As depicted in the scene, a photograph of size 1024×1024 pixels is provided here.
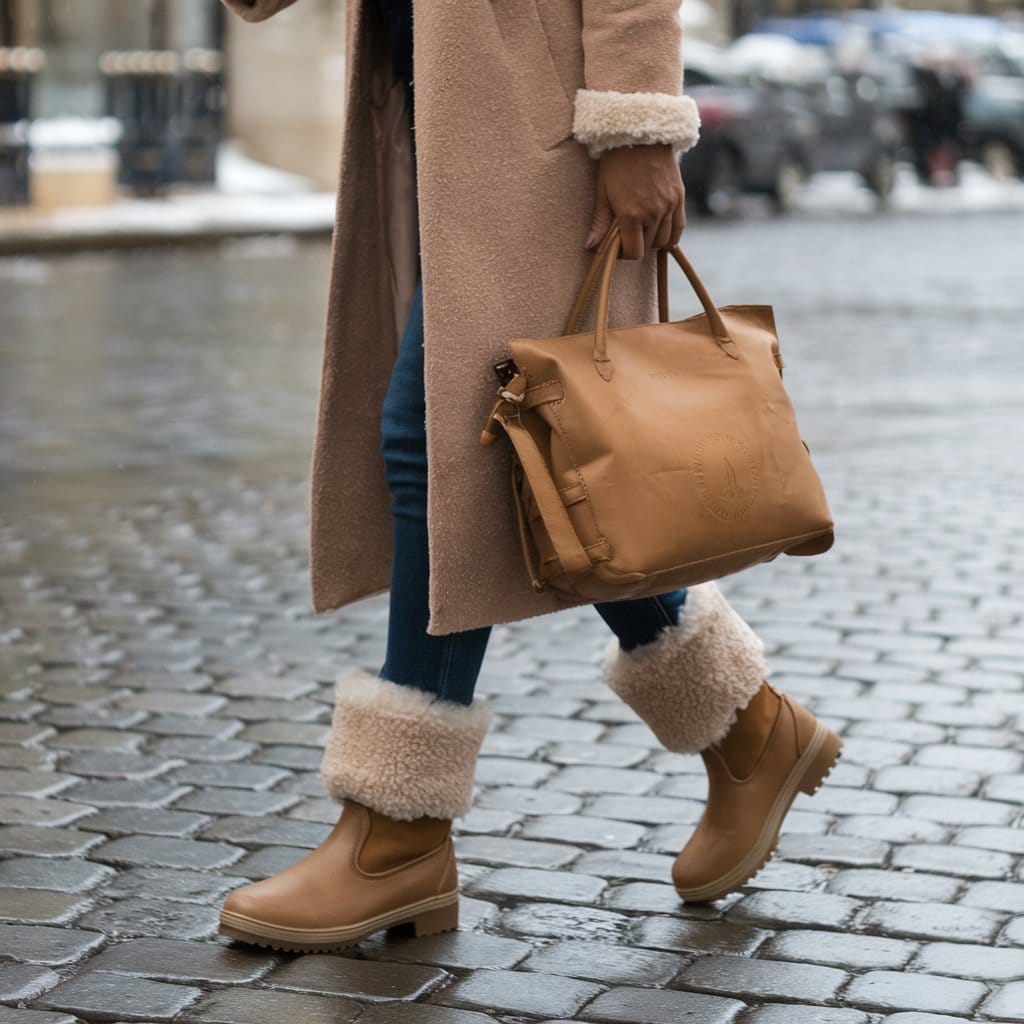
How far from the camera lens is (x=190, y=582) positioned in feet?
17.6

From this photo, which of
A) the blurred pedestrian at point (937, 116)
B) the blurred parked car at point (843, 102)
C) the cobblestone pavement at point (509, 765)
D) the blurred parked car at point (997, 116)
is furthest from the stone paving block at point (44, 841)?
the blurred parked car at point (997, 116)

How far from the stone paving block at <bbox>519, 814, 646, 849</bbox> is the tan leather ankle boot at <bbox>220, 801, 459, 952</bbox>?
1.47 ft

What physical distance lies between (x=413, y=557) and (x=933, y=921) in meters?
0.89

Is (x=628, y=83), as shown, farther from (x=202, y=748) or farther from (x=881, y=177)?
(x=881, y=177)

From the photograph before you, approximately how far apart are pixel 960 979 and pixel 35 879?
1.33m

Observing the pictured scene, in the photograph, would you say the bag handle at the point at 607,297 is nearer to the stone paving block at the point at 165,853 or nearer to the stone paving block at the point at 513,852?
the stone paving block at the point at 513,852

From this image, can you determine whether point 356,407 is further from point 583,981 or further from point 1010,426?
point 1010,426

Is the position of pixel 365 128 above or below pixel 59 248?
above

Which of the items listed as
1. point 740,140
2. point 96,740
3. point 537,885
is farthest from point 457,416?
Result: point 740,140

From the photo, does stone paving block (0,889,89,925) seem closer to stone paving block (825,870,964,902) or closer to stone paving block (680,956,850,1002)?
stone paving block (680,956,850,1002)

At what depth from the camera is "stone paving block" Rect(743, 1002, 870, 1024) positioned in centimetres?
254

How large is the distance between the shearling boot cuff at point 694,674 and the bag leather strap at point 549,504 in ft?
1.66

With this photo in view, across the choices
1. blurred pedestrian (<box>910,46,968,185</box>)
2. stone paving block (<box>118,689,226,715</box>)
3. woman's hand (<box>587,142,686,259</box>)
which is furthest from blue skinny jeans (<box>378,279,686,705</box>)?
blurred pedestrian (<box>910,46,968,185</box>)

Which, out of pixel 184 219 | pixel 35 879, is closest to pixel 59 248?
pixel 184 219
